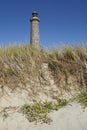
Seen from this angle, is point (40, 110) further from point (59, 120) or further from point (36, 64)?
point (36, 64)

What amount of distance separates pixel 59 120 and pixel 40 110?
23.9 inches

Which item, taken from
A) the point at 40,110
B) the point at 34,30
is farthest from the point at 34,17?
the point at 40,110

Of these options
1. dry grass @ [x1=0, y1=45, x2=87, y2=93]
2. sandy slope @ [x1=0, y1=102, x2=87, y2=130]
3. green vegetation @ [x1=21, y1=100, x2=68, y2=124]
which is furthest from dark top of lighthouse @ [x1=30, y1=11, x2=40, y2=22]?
sandy slope @ [x1=0, y1=102, x2=87, y2=130]

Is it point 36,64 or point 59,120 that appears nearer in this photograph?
point 59,120

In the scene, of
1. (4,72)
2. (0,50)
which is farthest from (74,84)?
(0,50)

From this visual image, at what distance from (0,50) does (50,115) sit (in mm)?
2754

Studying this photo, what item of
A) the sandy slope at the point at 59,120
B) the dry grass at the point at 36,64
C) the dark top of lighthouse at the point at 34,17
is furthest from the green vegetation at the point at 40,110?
the dark top of lighthouse at the point at 34,17

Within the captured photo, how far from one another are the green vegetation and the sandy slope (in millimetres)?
124

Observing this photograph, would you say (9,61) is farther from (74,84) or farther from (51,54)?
(74,84)

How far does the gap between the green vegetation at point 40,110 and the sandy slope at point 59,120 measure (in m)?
0.12

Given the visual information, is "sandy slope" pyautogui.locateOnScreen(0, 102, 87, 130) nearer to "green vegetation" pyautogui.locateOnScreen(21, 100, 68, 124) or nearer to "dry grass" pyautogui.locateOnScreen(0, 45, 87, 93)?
"green vegetation" pyautogui.locateOnScreen(21, 100, 68, 124)

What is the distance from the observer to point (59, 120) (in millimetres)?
4910

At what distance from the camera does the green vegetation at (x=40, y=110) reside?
5.06 meters

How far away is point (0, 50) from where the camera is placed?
6.59 metres
